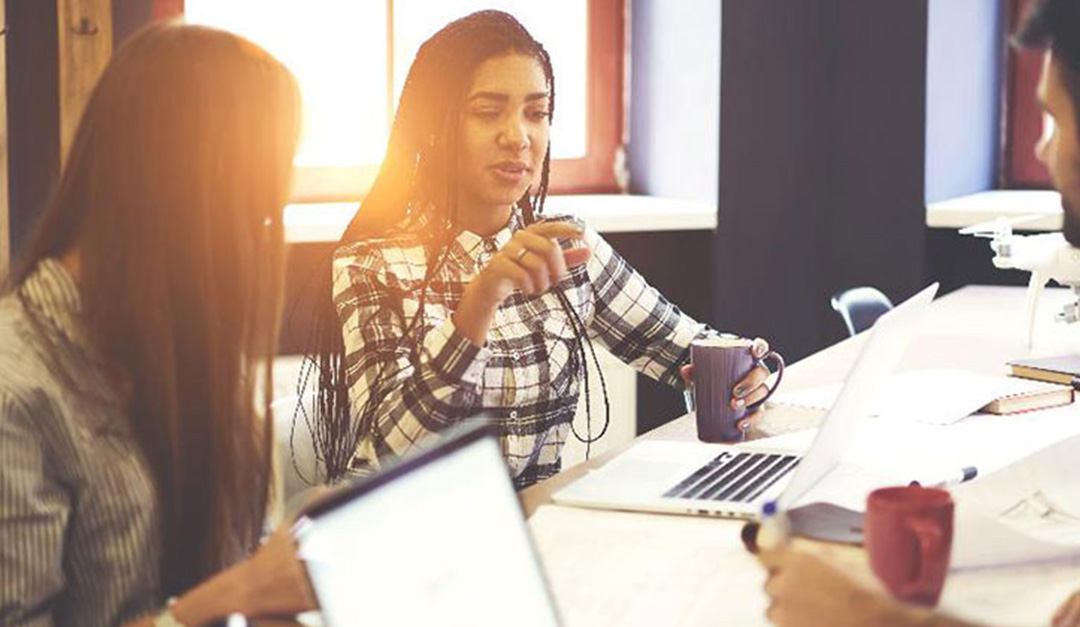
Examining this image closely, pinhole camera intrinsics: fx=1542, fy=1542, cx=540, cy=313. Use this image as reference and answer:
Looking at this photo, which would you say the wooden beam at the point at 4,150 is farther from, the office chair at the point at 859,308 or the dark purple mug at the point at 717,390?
the office chair at the point at 859,308

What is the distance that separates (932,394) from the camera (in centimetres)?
231

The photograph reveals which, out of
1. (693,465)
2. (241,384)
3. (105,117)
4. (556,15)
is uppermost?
(556,15)

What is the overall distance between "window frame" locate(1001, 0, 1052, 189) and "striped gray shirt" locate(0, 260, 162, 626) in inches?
135

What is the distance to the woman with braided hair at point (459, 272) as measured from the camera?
2.06m

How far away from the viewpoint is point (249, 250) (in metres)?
1.32

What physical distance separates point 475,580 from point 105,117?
1.63 ft

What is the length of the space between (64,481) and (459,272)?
40.8 inches

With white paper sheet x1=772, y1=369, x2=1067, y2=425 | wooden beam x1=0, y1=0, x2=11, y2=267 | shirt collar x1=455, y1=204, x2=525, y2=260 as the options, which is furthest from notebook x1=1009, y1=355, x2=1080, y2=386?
wooden beam x1=0, y1=0, x2=11, y2=267

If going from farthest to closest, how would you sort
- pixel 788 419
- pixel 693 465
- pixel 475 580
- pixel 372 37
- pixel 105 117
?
pixel 372 37 → pixel 788 419 → pixel 693 465 → pixel 105 117 → pixel 475 580

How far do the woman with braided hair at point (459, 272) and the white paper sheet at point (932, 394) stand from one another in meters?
0.22

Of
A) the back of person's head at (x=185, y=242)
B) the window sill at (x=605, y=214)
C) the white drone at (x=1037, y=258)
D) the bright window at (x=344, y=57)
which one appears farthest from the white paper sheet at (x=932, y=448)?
the bright window at (x=344, y=57)

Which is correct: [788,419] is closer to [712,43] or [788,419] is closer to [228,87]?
[228,87]

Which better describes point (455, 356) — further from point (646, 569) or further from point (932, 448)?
point (932, 448)

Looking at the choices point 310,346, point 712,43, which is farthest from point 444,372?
point 712,43
